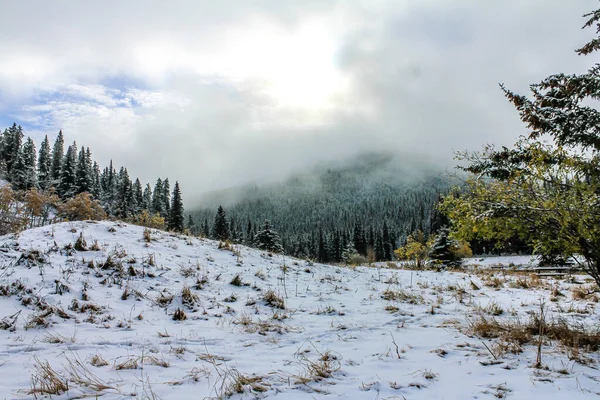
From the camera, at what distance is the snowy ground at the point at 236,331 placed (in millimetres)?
3162

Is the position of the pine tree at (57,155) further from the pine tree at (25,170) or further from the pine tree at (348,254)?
the pine tree at (348,254)

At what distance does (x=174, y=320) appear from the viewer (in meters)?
5.41

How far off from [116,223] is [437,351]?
999cm

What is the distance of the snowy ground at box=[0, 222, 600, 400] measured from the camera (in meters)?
3.16

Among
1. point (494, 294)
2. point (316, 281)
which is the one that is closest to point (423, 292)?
point (494, 294)

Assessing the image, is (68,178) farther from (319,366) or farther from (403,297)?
(319,366)

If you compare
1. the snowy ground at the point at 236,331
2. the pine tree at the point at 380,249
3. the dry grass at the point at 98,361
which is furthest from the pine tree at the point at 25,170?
the pine tree at the point at 380,249

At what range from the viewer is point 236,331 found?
5102mm

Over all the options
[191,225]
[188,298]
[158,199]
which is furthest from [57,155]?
[188,298]

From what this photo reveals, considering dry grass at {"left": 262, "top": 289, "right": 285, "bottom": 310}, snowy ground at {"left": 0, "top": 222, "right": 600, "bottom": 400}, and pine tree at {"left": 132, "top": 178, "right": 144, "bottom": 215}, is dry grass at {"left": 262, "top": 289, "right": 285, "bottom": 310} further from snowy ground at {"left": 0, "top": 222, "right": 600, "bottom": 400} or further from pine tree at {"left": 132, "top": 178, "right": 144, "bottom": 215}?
pine tree at {"left": 132, "top": 178, "right": 144, "bottom": 215}

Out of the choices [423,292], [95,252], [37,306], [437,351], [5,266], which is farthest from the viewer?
[423,292]

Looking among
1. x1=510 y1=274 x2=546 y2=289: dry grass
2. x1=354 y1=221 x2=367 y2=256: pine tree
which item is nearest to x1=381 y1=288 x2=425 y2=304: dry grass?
x1=510 y1=274 x2=546 y2=289: dry grass

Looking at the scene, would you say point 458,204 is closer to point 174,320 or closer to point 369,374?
point 369,374

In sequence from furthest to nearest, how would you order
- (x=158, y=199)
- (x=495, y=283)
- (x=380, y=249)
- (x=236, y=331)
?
(x=380, y=249)
(x=158, y=199)
(x=495, y=283)
(x=236, y=331)
